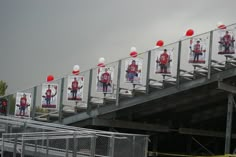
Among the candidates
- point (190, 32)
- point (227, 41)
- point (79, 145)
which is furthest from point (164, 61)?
point (79, 145)

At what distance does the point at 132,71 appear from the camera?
70.7 ft

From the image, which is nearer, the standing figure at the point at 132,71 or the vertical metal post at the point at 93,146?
the vertical metal post at the point at 93,146

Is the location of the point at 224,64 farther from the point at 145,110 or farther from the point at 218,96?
the point at 145,110

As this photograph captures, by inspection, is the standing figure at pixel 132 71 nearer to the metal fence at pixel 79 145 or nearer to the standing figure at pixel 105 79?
the standing figure at pixel 105 79

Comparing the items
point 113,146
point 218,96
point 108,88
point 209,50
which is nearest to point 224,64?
point 209,50

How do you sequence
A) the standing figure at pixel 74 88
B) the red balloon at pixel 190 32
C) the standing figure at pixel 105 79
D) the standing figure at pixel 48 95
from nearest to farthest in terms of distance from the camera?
the red balloon at pixel 190 32
the standing figure at pixel 105 79
the standing figure at pixel 74 88
the standing figure at pixel 48 95

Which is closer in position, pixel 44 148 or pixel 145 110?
pixel 44 148

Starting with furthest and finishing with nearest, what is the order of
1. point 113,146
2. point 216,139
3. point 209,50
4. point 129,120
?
point 216,139
point 129,120
point 209,50
point 113,146

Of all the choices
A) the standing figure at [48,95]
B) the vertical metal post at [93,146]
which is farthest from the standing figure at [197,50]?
the vertical metal post at [93,146]

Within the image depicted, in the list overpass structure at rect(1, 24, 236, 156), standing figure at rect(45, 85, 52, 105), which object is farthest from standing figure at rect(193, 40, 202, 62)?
standing figure at rect(45, 85, 52, 105)

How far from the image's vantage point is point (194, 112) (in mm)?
26812

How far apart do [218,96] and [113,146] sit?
1028 centimetres

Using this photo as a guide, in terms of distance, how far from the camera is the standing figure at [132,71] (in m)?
21.5

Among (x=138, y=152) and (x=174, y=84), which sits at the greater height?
(x=174, y=84)
